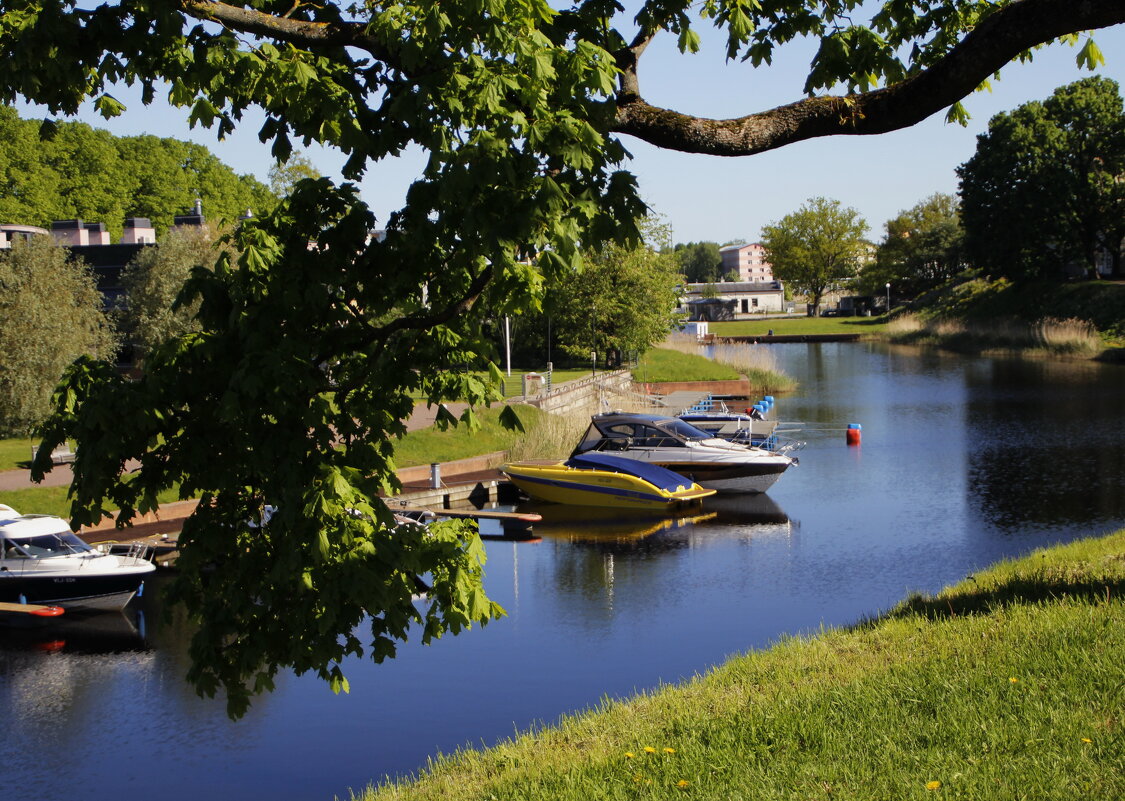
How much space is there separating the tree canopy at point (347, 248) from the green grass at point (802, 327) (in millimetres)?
92101

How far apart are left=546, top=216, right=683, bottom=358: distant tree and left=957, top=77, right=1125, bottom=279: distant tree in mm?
31908

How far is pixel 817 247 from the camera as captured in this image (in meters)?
137

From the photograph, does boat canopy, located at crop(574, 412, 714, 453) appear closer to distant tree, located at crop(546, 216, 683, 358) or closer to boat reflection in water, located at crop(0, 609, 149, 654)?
boat reflection in water, located at crop(0, 609, 149, 654)

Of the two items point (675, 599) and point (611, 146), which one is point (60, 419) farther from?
point (675, 599)

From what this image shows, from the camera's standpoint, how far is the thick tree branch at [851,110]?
7.15m

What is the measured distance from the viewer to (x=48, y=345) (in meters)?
32.4

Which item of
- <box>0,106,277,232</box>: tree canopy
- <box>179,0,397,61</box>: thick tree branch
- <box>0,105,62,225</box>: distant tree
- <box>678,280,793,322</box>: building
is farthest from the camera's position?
<box>678,280,793,322</box>: building

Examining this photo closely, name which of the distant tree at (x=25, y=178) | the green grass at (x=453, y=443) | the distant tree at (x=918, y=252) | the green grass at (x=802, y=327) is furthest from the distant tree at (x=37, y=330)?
the distant tree at (x=918, y=252)

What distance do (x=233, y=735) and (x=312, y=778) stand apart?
1.94 meters

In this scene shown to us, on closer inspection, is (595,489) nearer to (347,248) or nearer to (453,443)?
(453,443)

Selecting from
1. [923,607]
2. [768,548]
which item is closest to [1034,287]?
[768,548]

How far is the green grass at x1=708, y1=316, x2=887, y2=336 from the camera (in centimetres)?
10156

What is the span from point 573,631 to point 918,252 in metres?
104

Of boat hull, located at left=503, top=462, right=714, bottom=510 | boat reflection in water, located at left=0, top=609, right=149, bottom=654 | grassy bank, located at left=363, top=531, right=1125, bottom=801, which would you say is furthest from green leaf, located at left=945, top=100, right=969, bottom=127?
boat hull, located at left=503, top=462, right=714, bottom=510
